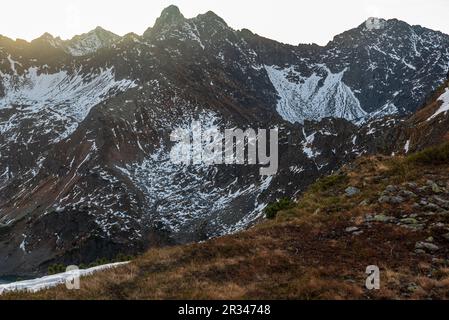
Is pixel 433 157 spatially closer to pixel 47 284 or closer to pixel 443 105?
pixel 47 284

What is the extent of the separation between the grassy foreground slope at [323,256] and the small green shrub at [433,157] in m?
2.17

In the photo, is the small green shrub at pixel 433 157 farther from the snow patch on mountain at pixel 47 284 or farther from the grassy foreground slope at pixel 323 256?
the snow patch on mountain at pixel 47 284

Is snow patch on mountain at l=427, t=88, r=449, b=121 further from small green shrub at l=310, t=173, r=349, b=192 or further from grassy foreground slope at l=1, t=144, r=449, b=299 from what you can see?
grassy foreground slope at l=1, t=144, r=449, b=299

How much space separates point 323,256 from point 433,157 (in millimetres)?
15400

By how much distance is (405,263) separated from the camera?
59.4 ft

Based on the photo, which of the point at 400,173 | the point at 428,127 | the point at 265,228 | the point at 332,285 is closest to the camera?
the point at 332,285

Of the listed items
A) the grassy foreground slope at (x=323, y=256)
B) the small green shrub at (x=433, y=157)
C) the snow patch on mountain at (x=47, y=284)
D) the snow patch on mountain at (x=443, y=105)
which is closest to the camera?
the grassy foreground slope at (x=323, y=256)

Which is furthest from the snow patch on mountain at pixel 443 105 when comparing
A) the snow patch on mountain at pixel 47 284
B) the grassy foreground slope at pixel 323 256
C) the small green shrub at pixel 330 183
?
the snow patch on mountain at pixel 47 284

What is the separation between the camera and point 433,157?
31500mm

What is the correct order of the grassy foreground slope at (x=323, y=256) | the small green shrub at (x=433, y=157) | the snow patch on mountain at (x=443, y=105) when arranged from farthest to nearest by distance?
the snow patch on mountain at (x=443, y=105) < the small green shrub at (x=433, y=157) < the grassy foreground slope at (x=323, y=256)

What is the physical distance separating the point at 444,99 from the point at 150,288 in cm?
6806

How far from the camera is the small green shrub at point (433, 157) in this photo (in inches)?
1227
